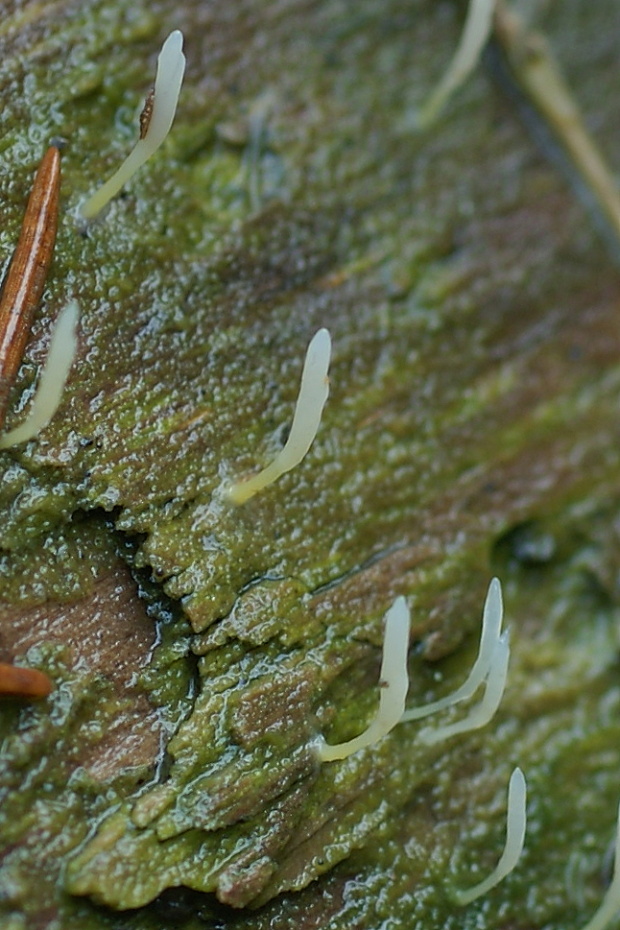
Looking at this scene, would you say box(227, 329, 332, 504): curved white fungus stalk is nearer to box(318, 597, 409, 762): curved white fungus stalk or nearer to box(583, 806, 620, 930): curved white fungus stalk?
box(318, 597, 409, 762): curved white fungus stalk

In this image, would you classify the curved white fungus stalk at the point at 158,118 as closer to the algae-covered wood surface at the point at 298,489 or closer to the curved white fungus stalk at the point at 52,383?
the algae-covered wood surface at the point at 298,489

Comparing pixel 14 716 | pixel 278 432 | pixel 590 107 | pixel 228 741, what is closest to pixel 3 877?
pixel 14 716

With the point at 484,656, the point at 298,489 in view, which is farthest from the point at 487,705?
the point at 298,489

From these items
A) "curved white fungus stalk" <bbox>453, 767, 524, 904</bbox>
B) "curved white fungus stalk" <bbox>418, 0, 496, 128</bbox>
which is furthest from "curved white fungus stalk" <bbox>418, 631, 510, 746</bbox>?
"curved white fungus stalk" <bbox>418, 0, 496, 128</bbox>

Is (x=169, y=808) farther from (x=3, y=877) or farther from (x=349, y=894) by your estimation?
(x=349, y=894)

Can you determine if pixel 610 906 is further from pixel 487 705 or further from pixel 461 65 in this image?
pixel 461 65
